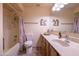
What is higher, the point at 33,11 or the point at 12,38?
the point at 33,11

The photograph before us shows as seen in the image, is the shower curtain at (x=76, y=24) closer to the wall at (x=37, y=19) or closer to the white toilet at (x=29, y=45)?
the wall at (x=37, y=19)

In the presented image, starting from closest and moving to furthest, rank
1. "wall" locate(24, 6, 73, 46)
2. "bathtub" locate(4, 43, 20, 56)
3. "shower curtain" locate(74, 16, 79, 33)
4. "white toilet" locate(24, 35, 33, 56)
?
"shower curtain" locate(74, 16, 79, 33) < "bathtub" locate(4, 43, 20, 56) < "wall" locate(24, 6, 73, 46) < "white toilet" locate(24, 35, 33, 56)

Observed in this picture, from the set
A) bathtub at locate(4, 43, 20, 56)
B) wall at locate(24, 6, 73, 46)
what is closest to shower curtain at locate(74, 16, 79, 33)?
wall at locate(24, 6, 73, 46)

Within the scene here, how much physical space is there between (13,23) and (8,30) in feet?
0.72

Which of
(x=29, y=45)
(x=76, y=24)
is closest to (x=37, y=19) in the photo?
(x=29, y=45)

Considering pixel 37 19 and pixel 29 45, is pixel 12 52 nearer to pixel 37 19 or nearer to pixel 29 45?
pixel 29 45

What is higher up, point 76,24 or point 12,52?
point 76,24

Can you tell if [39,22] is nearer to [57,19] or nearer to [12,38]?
[57,19]

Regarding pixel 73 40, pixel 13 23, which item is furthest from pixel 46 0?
pixel 13 23

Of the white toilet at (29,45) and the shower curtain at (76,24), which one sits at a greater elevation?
the shower curtain at (76,24)

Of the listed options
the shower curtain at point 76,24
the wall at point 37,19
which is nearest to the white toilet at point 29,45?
the wall at point 37,19

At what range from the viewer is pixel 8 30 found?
9.89 feet

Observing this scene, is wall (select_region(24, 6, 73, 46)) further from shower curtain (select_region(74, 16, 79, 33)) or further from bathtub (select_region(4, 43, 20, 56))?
bathtub (select_region(4, 43, 20, 56))

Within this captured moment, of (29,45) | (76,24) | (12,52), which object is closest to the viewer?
(76,24)
